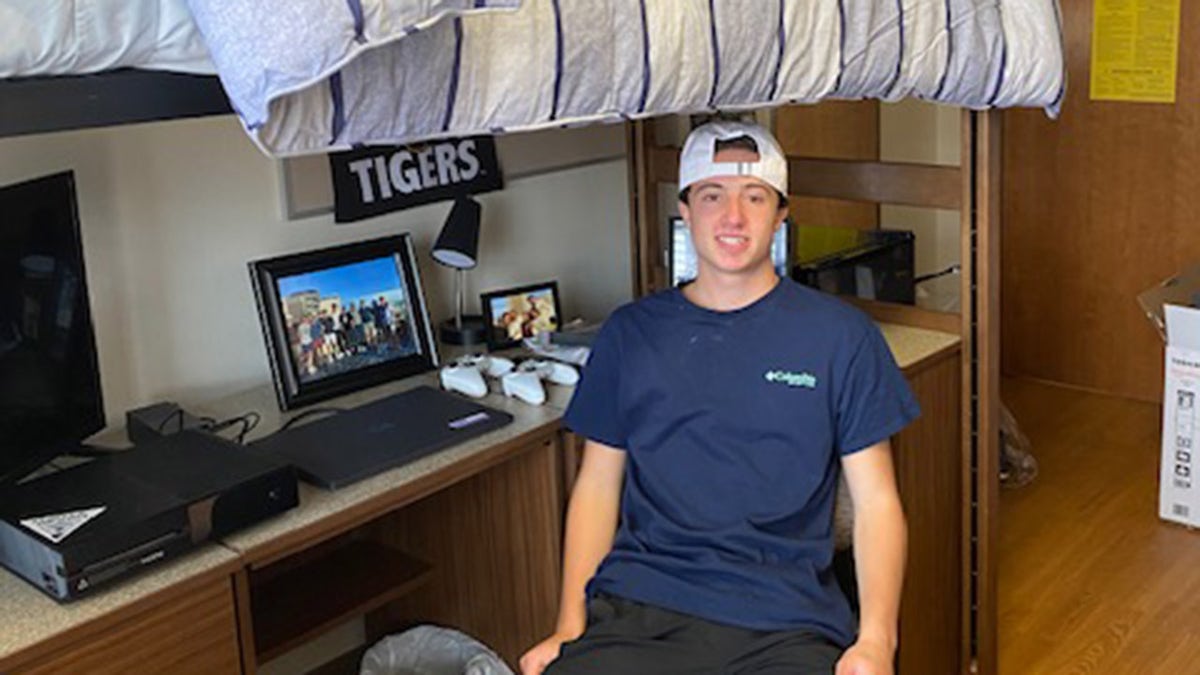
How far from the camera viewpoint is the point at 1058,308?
14.9ft

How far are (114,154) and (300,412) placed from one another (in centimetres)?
51

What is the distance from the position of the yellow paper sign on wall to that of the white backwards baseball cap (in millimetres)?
2713

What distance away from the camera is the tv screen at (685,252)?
272cm

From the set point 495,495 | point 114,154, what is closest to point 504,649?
point 495,495

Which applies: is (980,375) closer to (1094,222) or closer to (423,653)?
(423,653)

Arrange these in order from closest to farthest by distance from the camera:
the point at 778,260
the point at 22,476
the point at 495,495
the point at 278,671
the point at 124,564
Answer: the point at 124,564
the point at 22,476
the point at 495,495
the point at 278,671
the point at 778,260

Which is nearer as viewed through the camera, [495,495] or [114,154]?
[114,154]

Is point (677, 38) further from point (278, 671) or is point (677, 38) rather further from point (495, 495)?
point (278, 671)

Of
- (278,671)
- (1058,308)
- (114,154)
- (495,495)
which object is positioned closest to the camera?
(114,154)

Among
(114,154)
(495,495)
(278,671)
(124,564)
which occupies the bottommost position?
(278,671)

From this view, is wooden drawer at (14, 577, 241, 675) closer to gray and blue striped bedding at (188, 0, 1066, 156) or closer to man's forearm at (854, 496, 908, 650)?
gray and blue striped bedding at (188, 0, 1066, 156)

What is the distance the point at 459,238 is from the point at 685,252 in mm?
528

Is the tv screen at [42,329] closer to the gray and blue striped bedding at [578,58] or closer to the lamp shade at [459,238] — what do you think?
the gray and blue striped bedding at [578,58]

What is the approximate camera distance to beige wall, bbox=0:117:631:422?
2066 millimetres
